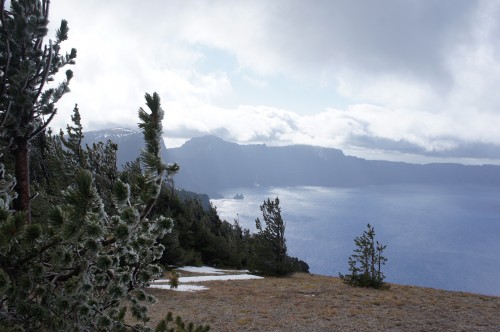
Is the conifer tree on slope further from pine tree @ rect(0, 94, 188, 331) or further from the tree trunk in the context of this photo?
pine tree @ rect(0, 94, 188, 331)

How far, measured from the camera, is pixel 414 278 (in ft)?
533

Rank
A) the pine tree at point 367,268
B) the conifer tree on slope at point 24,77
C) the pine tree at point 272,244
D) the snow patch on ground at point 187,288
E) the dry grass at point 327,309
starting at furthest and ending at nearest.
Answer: the pine tree at point 272,244 < the pine tree at point 367,268 < the snow patch on ground at point 187,288 < the dry grass at point 327,309 < the conifer tree on slope at point 24,77

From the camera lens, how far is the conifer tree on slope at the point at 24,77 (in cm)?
320

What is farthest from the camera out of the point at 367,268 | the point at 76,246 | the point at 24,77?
the point at 367,268

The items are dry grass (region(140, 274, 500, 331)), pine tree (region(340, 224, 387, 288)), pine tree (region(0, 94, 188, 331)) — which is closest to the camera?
pine tree (region(0, 94, 188, 331))

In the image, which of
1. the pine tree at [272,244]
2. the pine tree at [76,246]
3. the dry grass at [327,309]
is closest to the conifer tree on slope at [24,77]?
the pine tree at [76,246]

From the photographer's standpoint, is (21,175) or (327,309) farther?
(327,309)

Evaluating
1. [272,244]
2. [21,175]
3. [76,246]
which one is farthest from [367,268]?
[76,246]

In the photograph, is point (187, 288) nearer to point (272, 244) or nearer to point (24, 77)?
point (272, 244)

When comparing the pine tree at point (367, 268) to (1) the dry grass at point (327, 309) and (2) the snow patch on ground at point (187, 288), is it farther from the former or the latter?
(2) the snow patch on ground at point (187, 288)

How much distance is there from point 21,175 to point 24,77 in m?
1.09

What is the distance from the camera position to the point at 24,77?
319 cm

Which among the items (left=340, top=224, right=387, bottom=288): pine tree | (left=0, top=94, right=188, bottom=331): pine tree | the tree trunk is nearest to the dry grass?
(left=340, top=224, right=387, bottom=288): pine tree

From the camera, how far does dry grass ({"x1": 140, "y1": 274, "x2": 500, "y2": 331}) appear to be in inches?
436
